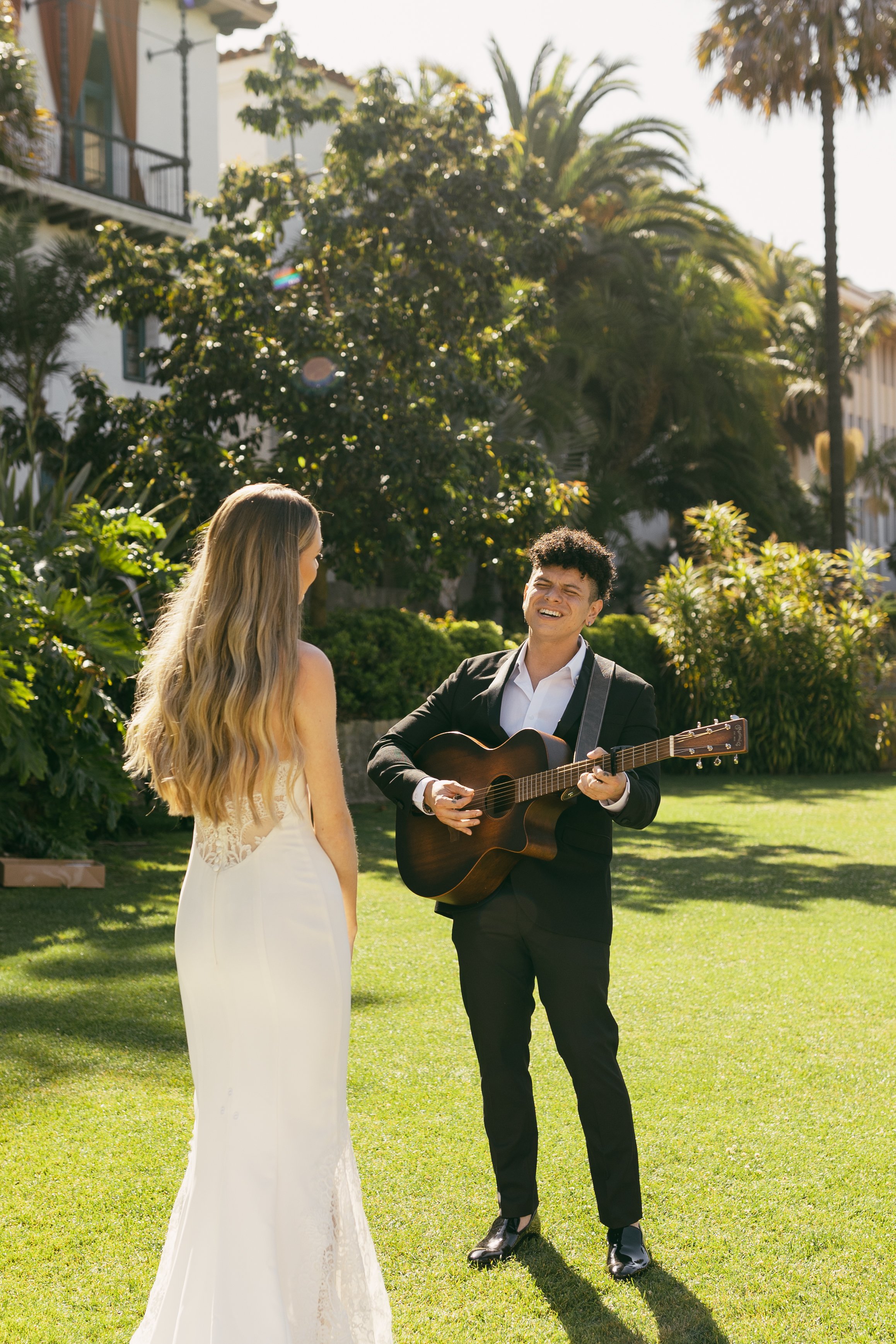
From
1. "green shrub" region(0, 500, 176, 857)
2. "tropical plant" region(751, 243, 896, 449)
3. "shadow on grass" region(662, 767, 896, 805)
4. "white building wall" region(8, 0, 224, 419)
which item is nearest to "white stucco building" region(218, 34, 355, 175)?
"white building wall" region(8, 0, 224, 419)

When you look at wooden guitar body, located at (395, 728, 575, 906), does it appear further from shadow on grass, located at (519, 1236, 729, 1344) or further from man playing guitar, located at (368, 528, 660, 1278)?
shadow on grass, located at (519, 1236, 729, 1344)

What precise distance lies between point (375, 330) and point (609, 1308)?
11.6 m

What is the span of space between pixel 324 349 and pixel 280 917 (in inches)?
430

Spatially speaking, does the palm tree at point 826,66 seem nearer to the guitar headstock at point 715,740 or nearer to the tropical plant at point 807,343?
the tropical plant at point 807,343

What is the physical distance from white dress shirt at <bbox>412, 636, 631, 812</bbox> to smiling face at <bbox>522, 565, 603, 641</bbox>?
0.31ft

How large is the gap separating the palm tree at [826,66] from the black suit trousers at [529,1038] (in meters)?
18.5

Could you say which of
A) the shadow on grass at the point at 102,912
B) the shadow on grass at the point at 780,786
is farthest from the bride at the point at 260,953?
the shadow on grass at the point at 780,786

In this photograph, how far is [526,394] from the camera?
74.1ft

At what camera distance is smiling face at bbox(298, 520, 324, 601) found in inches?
109

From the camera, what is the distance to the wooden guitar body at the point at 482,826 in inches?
144

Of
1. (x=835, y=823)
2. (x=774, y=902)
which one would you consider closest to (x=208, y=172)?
(x=835, y=823)

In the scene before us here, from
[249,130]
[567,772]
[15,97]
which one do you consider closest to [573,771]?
[567,772]

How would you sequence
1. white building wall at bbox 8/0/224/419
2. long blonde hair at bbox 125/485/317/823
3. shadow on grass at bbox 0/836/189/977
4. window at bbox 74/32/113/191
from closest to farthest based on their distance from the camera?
1. long blonde hair at bbox 125/485/317/823
2. shadow on grass at bbox 0/836/189/977
3. white building wall at bbox 8/0/224/419
4. window at bbox 74/32/113/191

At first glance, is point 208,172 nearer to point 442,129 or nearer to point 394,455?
point 442,129
